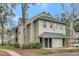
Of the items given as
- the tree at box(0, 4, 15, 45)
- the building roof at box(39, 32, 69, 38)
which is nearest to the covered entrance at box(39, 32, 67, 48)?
the building roof at box(39, 32, 69, 38)

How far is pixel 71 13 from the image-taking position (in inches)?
166

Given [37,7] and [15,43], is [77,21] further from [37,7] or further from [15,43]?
[15,43]

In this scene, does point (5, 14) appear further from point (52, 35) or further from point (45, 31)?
point (52, 35)

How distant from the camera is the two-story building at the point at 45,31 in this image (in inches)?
165

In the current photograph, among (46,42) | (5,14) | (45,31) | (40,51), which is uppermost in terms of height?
(5,14)

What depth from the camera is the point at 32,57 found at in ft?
13.6

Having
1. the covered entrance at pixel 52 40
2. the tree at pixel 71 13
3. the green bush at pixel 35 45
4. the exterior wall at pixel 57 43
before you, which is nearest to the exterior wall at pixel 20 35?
the green bush at pixel 35 45

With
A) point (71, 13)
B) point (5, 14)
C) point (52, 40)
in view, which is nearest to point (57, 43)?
point (52, 40)

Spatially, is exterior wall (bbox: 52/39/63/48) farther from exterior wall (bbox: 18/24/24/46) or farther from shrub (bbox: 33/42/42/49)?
exterior wall (bbox: 18/24/24/46)

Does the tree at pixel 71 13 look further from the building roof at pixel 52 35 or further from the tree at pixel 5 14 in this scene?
the tree at pixel 5 14

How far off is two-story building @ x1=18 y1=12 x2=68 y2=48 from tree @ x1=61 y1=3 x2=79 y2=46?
79mm

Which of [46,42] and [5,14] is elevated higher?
[5,14]

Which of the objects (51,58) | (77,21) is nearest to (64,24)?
(77,21)

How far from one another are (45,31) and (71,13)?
1.35 ft
